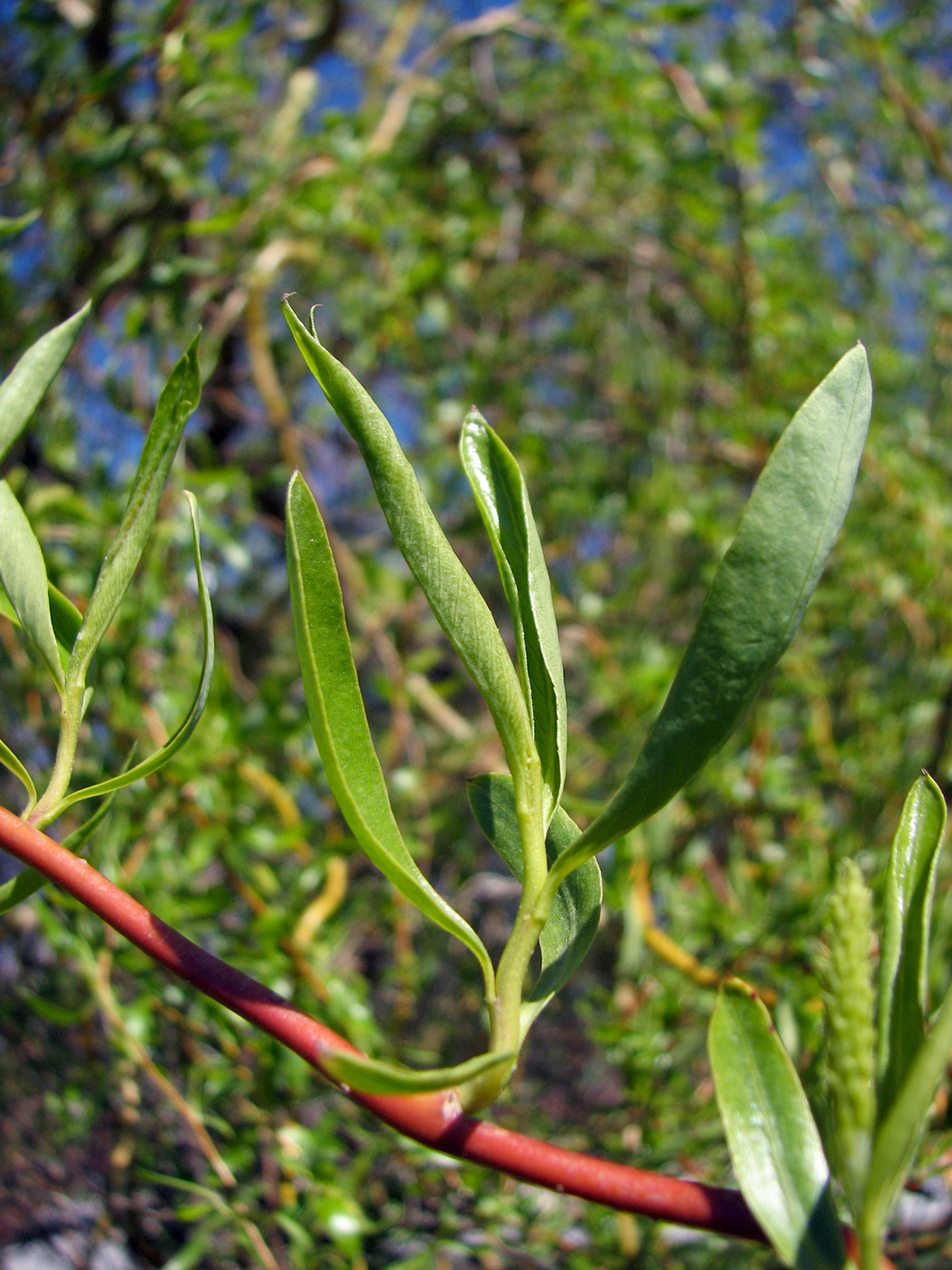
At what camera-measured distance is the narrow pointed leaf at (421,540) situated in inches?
10.0

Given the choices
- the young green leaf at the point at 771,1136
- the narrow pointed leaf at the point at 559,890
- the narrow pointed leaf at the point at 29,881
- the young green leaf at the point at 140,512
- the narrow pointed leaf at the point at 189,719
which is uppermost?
the young green leaf at the point at 140,512

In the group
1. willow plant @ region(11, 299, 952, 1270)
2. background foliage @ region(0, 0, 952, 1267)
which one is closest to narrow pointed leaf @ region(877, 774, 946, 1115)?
willow plant @ region(11, 299, 952, 1270)

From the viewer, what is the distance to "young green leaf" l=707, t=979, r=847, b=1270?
0.75 ft

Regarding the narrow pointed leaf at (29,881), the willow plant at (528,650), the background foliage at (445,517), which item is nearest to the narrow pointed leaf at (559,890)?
the willow plant at (528,650)

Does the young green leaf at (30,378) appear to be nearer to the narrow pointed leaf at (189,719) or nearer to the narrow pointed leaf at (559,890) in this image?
the narrow pointed leaf at (189,719)

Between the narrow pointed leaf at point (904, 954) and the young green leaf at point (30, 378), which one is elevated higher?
the young green leaf at point (30, 378)

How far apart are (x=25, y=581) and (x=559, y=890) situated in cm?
19

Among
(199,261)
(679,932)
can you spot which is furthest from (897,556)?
(199,261)

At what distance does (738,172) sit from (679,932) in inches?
39.2

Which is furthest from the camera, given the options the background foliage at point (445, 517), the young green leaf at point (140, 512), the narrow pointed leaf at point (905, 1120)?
the background foliage at point (445, 517)

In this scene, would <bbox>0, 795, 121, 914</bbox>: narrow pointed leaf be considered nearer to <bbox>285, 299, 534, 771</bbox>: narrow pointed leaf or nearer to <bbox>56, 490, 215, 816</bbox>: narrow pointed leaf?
<bbox>56, 490, 215, 816</bbox>: narrow pointed leaf

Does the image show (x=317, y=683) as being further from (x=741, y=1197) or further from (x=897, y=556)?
Answer: (x=897, y=556)

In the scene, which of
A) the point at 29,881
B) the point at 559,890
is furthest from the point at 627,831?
the point at 29,881

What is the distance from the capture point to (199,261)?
3.25 feet
